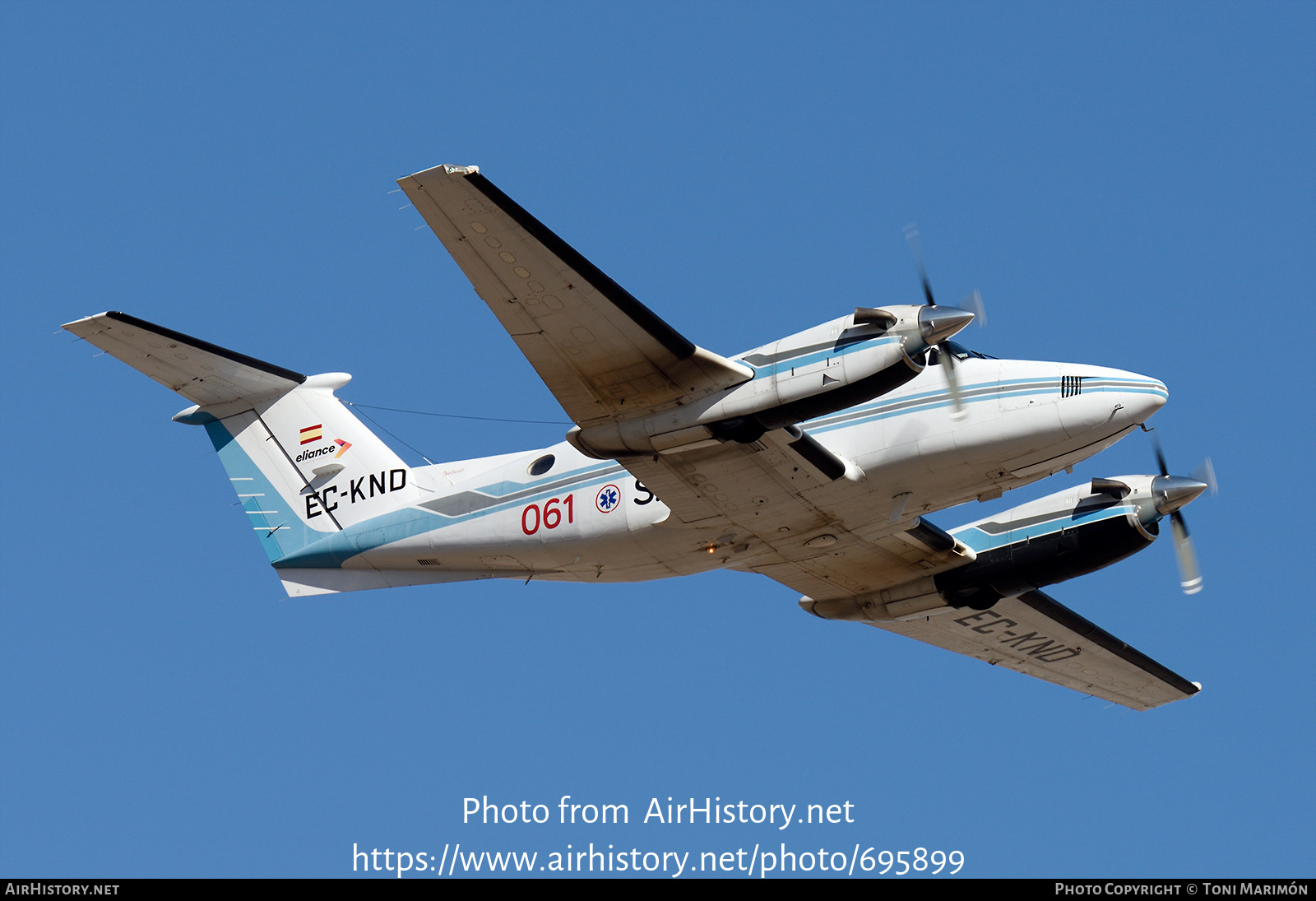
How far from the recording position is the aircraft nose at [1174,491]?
19.4 metres

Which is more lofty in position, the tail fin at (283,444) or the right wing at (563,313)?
the tail fin at (283,444)

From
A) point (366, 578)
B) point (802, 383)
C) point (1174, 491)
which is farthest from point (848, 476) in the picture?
point (366, 578)

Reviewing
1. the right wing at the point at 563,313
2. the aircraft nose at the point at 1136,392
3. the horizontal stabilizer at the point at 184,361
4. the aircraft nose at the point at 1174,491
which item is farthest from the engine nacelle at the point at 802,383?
the horizontal stabilizer at the point at 184,361

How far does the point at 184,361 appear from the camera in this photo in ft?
71.7

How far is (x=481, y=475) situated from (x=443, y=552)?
4.10 ft

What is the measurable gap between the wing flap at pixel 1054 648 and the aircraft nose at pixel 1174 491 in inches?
130

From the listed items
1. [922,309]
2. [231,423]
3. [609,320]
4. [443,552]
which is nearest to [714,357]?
[609,320]

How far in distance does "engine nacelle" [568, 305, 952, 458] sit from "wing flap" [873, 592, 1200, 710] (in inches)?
273

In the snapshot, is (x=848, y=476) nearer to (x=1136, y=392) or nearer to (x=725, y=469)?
(x=725, y=469)

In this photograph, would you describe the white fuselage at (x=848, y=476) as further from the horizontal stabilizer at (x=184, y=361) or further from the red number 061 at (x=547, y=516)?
the horizontal stabilizer at (x=184, y=361)

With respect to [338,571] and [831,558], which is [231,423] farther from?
[831,558]

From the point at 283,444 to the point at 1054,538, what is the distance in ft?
40.8

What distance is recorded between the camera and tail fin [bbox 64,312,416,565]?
2191cm

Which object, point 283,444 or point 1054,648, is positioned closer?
point 283,444
